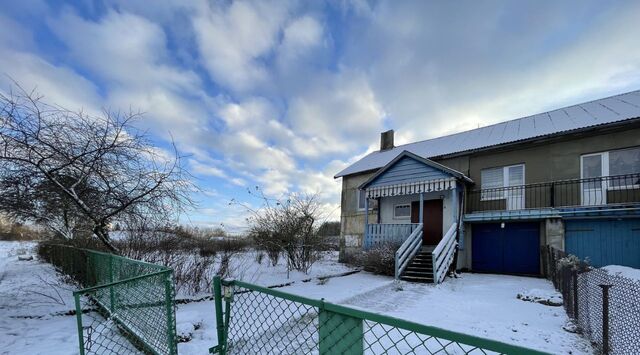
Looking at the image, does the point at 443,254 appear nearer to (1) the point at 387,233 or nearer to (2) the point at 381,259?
(2) the point at 381,259

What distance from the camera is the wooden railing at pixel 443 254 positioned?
9.74 m

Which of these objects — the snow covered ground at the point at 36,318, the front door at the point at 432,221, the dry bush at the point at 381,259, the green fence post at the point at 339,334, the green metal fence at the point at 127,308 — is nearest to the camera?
the green fence post at the point at 339,334

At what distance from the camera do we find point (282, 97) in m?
12.5

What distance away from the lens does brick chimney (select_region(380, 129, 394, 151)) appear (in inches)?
774

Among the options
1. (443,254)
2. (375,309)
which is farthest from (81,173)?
(443,254)

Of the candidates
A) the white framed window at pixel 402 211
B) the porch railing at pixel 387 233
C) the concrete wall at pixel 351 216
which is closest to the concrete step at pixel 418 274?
the porch railing at pixel 387 233

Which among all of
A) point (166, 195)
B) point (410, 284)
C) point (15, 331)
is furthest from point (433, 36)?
point (15, 331)

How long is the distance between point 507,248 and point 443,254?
331 cm

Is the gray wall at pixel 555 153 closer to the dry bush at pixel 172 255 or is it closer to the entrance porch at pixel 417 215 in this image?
the entrance porch at pixel 417 215

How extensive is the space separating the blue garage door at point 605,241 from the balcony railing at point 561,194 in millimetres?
685

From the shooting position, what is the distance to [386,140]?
1981 cm

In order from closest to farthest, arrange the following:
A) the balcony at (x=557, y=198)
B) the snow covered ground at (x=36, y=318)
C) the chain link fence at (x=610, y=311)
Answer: the chain link fence at (x=610, y=311) < the snow covered ground at (x=36, y=318) < the balcony at (x=557, y=198)

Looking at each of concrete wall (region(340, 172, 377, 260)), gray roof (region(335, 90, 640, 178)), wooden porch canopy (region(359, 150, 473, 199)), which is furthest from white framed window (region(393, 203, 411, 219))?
gray roof (region(335, 90, 640, 178))

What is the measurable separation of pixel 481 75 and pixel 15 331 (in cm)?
1299
